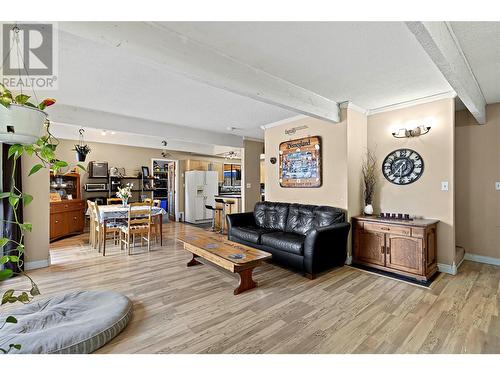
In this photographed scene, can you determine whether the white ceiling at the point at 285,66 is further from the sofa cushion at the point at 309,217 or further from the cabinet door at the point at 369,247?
the cabinet door at the point at 369,247

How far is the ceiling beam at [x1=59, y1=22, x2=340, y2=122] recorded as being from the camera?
1.64m

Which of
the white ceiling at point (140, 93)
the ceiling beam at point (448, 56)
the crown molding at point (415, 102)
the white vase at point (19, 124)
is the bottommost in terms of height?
the white vase at point (19, 124)

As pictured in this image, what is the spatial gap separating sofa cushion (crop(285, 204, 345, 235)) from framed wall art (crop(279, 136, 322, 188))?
0.45 m

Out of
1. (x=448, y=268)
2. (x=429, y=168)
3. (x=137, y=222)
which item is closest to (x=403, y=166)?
(x=429, y=168)

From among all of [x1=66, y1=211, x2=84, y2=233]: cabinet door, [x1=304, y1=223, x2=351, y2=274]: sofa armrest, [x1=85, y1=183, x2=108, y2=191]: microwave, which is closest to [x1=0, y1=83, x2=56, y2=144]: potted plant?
[x1=304, y1=223, x2=351, y2=274]: sofa armrest

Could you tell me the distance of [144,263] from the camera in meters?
3.68

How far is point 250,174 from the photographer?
6168 millimetres

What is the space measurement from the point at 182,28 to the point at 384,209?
3.63 m

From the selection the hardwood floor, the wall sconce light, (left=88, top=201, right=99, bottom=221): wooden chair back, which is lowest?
the hardwood floor

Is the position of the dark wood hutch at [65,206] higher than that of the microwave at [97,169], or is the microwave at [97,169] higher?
the microwave at [97,169]

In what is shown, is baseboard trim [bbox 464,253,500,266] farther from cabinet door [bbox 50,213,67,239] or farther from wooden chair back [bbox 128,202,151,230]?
cabinet door [bbox 50,213,67,239]

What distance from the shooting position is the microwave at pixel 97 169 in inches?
257

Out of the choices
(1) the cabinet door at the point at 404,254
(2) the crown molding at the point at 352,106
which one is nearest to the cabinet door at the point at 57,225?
(2) the crown molding at the point at 352,106

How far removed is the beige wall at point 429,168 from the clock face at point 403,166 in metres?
0.06
